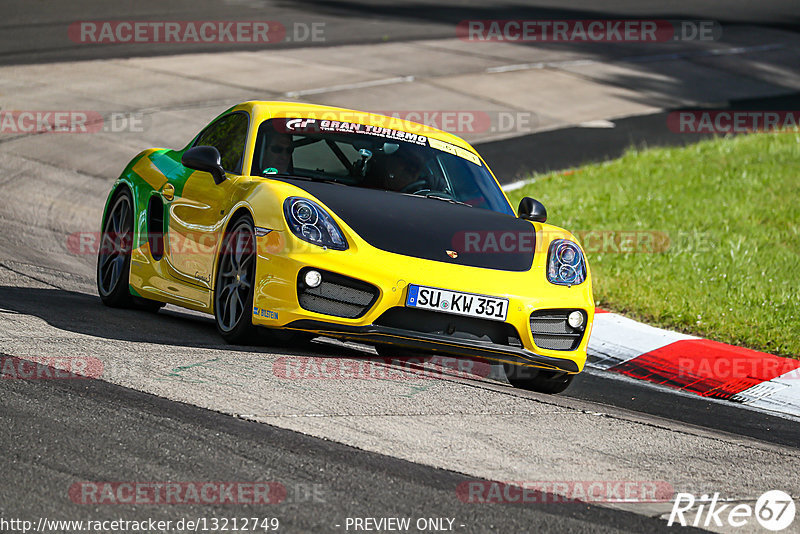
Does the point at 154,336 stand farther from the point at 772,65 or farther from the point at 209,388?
the point at 772,65

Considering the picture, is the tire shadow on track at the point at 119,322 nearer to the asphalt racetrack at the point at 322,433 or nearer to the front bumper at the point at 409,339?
the asphalt racetrack at the point at 322,433

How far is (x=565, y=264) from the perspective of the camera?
21.5ft

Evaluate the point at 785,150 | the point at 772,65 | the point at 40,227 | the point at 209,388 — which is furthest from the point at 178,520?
the point at 772,65

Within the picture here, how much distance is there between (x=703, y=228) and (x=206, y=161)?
602cm

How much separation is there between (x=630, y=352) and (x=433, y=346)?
259 cm

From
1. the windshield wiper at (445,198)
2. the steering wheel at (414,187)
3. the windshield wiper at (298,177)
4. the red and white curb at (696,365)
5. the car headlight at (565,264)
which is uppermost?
the windshield wiper at (298,177)

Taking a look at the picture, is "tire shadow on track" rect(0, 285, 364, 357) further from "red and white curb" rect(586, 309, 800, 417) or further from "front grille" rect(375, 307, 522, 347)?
"red and white curb" rect(586, 309, 800, 417)

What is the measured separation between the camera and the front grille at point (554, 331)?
6211 mm

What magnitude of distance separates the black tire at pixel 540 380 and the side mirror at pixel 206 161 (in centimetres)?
201

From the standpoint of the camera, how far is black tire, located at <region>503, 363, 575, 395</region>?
21.4ft

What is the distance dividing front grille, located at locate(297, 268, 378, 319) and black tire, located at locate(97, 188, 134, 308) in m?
2.25

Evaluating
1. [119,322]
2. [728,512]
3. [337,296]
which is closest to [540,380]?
[337,296]

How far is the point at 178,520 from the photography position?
363cm

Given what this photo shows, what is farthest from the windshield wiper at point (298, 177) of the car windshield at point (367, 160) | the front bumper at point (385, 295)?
the front bumper at point (385, 295)
